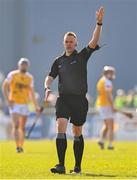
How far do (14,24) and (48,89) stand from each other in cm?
4874

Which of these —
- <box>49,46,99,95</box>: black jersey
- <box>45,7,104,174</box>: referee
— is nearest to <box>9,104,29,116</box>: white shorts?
<box>45,7,104,174</box>: referee

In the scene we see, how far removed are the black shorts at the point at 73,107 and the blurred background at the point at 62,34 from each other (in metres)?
40.5

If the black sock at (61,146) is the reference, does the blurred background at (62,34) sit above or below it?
above

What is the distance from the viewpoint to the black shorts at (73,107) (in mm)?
13727

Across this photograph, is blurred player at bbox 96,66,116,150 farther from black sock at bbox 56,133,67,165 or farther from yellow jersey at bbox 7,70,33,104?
black sock at bbox 56,133,67,165

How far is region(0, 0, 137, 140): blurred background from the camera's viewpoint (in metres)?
57.8

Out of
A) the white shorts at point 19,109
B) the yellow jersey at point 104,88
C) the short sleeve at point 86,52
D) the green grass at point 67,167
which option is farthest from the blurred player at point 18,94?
the short sleeve at point 86,52

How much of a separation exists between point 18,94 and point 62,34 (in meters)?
38.6

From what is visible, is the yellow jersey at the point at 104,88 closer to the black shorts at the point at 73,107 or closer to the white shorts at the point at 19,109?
the white shorts at the point at 19,109

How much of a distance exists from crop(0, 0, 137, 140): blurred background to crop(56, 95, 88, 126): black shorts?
40543 mm

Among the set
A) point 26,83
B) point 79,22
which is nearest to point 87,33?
point 79,22

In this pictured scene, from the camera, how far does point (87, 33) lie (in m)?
56.7

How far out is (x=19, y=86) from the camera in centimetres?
2175

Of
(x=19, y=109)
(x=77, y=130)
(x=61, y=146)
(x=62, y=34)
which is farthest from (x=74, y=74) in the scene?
(x=62, y=34)
